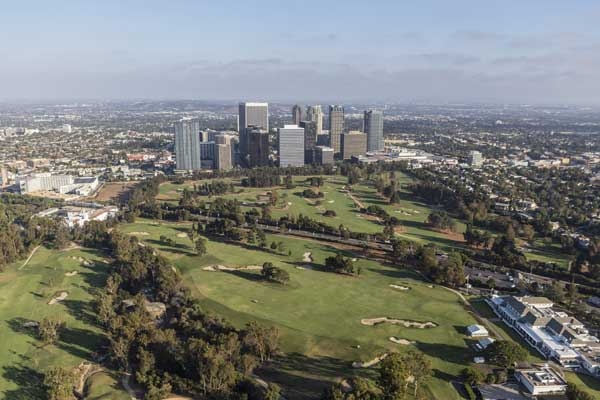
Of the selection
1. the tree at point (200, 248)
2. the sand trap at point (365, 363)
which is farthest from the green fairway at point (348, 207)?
the sand trap at point (365, 363)

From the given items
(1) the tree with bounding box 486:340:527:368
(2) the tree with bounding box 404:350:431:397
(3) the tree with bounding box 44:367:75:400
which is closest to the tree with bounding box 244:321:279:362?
(2) the tree with bounding box 404:350:431:397

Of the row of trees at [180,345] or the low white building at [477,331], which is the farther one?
the low white building at [477,331]

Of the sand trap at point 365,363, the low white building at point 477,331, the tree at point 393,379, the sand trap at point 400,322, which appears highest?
the tree at point 393,379

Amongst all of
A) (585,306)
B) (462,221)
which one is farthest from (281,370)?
(462,221)

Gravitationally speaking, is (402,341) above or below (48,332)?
below

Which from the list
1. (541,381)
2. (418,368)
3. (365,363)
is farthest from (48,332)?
(541,381)

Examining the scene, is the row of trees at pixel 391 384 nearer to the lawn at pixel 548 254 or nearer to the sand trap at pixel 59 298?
the sand trap at pixel 59 298

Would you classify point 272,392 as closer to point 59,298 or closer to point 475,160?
point 59,298
